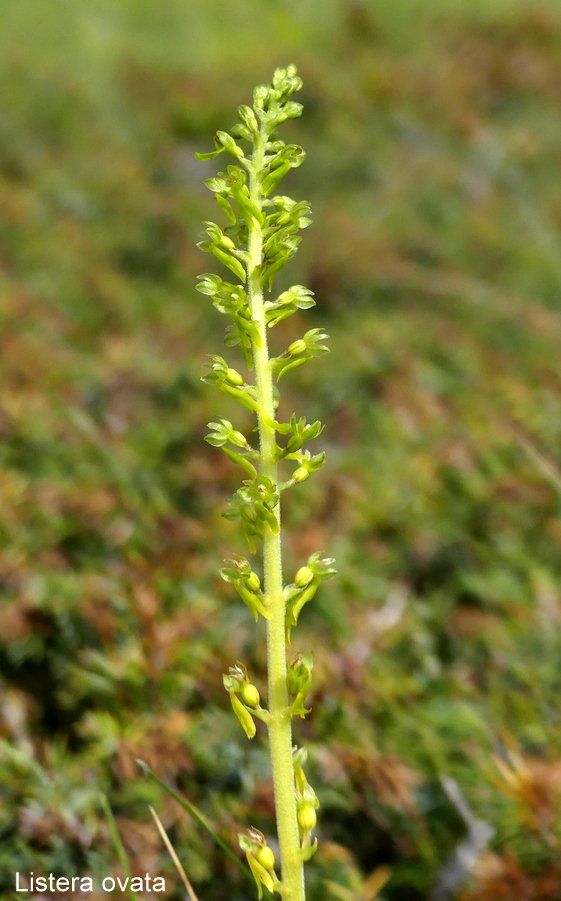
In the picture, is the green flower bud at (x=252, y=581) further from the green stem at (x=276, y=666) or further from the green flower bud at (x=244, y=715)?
the green flower bud at (x=244, y=715)

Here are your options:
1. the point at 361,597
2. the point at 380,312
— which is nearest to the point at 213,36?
the point at 380,312

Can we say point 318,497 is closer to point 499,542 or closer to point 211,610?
point 499,542

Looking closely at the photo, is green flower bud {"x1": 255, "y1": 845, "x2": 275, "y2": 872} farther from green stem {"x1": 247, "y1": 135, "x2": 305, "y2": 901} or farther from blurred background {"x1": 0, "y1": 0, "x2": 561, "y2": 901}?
blurred background {"x1": 0, "y1": 0, "x2": 561, "y2": 901}

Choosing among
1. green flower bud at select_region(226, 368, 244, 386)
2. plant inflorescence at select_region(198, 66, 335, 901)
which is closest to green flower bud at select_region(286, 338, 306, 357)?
plant inflorescence at select_region(198, 66, 335, 901)

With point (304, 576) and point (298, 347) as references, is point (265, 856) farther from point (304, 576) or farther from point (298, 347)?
point (298, 347)

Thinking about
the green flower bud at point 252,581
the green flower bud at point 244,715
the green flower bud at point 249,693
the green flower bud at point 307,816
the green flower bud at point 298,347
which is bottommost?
the green flower bud at point 307,816

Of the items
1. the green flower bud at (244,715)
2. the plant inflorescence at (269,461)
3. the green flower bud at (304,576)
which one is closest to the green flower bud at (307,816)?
the plant inflorescence at (269,461)

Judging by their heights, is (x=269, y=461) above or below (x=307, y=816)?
above

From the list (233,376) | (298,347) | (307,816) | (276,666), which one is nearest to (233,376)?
(233,376)
